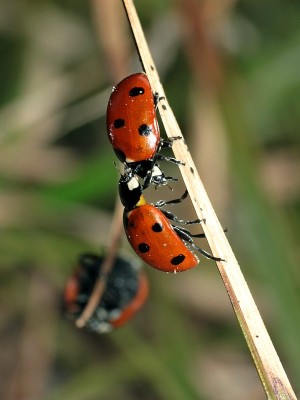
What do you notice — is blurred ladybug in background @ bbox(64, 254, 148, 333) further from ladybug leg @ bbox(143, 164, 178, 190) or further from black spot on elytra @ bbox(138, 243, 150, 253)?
black spot on elytra @ bbox(138, 243, 150, 253)

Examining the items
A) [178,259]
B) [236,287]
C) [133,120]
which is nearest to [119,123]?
[133,120]

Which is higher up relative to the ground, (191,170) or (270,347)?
(191,170)

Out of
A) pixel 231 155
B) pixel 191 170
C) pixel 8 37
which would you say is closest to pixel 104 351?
pixel 231 155

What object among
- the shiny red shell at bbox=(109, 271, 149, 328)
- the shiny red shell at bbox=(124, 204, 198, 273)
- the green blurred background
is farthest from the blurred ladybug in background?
the shiny red shell at bbox=(124, 204, 198, 273)

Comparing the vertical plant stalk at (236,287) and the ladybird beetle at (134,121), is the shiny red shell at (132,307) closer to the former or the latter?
the ladybird beetle at (134,121)

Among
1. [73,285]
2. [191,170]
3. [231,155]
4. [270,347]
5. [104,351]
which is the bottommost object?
[104,351]

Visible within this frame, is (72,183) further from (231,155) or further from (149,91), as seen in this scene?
(149,91)
